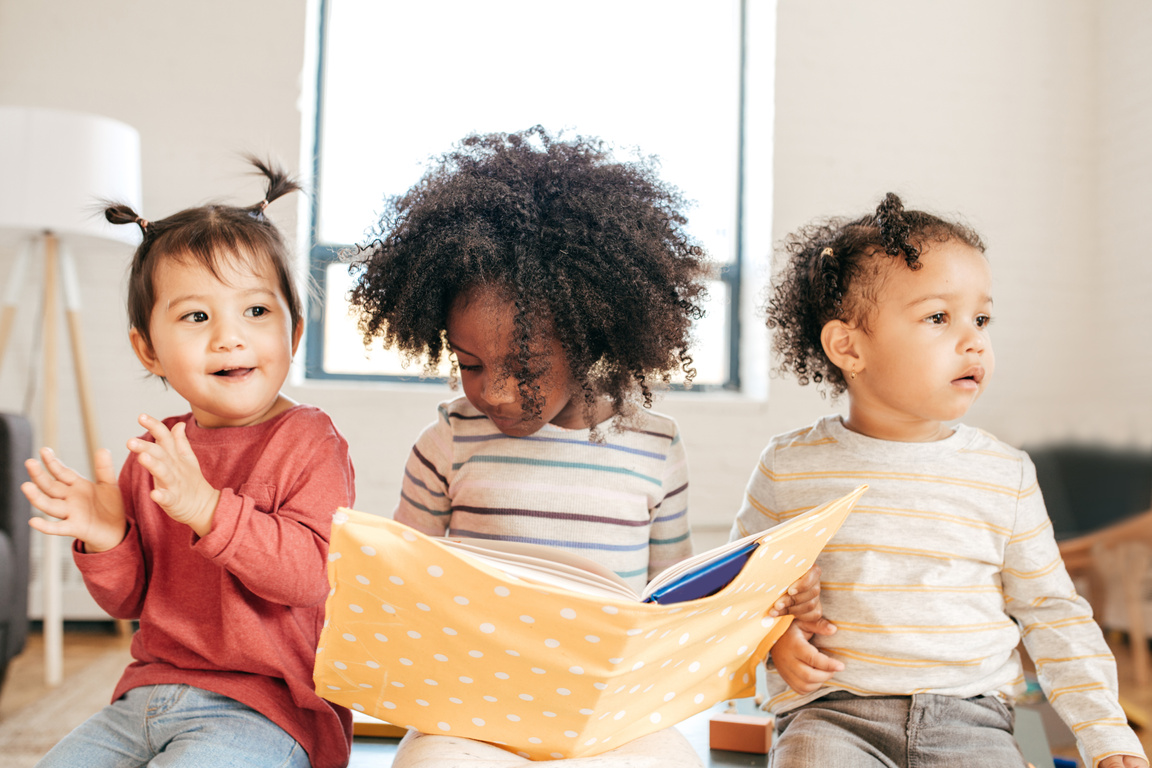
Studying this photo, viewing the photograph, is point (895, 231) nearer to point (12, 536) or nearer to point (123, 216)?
point (123, 216)

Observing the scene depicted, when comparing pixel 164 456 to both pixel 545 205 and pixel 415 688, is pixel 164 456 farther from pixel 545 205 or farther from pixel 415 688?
pixel 545 205

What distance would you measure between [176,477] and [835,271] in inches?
31.0

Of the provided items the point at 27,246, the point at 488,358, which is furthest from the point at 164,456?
the point at 27,246

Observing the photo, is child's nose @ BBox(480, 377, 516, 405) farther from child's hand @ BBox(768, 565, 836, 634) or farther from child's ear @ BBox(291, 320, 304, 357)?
child's hand @ BBox(768, 565, 836, 634)

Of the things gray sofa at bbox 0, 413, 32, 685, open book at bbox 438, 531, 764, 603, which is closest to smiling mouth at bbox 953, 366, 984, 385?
open book at bbox 438, 531, 764, 603

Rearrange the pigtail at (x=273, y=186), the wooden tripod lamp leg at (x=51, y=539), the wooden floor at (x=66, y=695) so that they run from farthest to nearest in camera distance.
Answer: the wooden tripod lamp leg at (x=51, y=539), the wooden floor at (x=66, y=695), the pigtail at (x=273, y=186)

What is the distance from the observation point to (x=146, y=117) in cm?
267

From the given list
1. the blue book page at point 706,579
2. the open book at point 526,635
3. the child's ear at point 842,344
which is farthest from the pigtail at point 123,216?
the child's ear at point 842,344

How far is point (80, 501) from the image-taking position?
2.79 ft

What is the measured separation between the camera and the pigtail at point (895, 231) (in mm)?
980

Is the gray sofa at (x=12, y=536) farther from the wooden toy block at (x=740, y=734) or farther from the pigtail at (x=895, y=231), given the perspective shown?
the pigtail at (x=895, y=231)

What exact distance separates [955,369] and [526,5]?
263cm

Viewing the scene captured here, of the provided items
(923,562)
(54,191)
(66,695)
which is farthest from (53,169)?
(923,562)

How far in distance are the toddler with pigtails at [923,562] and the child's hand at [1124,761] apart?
0.03m
